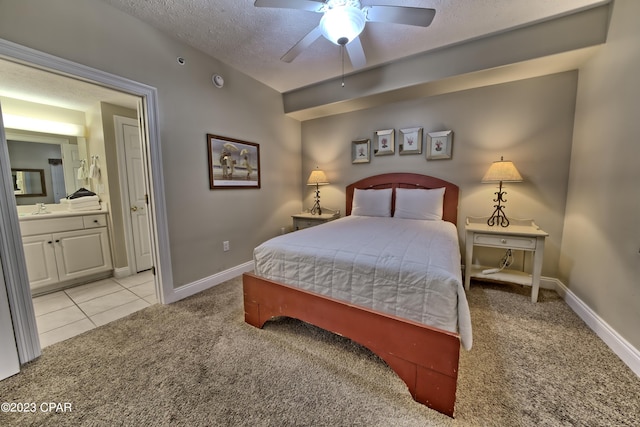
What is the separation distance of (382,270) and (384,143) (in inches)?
92.0

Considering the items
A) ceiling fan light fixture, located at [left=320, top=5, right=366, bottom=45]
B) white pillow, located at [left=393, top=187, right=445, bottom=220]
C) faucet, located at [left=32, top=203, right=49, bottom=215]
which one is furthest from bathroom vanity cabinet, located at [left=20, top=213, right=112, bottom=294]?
white pillow, located at [left=393, top=187, right=445, bottom=220]

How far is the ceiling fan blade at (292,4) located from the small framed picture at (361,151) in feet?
6.47

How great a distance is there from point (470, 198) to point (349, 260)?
85.7 inches

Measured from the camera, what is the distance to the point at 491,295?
2316 millimetres

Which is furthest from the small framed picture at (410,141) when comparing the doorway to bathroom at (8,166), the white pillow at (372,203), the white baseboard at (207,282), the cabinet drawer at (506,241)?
the doorway to bathroom at (8,166)

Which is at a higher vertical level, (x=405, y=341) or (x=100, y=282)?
(x=405, y=341)

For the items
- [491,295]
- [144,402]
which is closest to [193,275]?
[144,402]

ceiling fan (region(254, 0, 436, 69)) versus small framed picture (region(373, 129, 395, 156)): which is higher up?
ceiling fan (region(254, 0, 436, 69))

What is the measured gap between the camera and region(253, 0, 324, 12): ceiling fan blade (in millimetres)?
1405

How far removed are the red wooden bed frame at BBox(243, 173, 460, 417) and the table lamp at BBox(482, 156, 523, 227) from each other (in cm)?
194

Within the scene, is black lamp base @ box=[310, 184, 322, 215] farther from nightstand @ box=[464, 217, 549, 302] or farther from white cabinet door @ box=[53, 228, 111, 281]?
white cabinet door @ box=[53, 228, 111, 281]

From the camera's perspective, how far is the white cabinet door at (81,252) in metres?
2.59

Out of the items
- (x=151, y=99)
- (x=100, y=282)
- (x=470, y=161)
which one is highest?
(x=151, y=99)

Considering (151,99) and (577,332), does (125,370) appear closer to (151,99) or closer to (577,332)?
(151,99)
